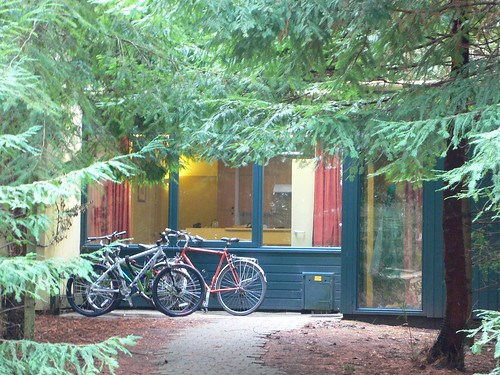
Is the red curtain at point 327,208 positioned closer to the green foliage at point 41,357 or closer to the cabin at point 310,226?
the cabin at point 310,226

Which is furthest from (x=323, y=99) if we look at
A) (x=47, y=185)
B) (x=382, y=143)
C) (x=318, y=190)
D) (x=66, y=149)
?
(x=318, y=190)

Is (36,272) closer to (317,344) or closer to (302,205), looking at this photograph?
(317,344)

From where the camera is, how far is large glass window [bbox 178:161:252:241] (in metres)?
12.9

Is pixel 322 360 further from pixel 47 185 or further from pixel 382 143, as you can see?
pixel 47 185

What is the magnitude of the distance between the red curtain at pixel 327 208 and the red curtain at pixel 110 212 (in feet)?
10.3

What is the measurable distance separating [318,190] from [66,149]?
6828 mm

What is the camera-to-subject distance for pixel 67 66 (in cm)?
663

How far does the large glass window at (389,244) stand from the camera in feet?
36.7

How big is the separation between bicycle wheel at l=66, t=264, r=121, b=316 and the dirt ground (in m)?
0.19

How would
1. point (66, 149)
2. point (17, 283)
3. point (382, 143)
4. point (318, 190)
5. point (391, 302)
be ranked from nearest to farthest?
point (17, 283), point (382, 143), point (66, 149), point (391, 302), point (318, 190)

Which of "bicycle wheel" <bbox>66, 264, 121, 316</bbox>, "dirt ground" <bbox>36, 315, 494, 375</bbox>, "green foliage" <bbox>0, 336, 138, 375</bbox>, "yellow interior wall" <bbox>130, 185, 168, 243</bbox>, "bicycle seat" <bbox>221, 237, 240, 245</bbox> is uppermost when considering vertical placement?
"yellow interior wall" <bbox>130, 185, 168, 243</bbox>

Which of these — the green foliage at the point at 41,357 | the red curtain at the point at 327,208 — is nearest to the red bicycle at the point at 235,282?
the red curtain at the point at 327,208

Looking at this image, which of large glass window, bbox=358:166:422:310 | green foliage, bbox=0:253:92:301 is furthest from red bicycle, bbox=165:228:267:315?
green foliage, bbox=0:253:92:301

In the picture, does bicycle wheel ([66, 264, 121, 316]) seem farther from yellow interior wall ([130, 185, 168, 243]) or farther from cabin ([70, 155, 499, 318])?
yellow interior wall ([130, 185, 168, 243])
